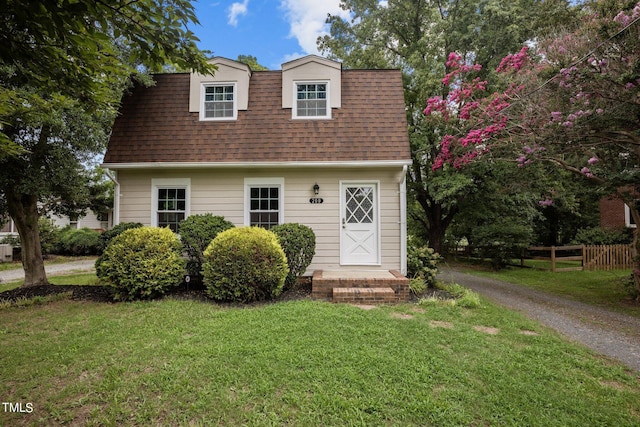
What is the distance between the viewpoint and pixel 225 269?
18.2ft

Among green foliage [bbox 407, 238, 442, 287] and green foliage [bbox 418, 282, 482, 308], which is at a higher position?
green foliage [bbox 407, 238, 442, 287]

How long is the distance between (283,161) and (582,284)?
9.74 meters

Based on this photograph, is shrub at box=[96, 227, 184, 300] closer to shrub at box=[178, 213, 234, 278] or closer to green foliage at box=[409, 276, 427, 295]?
shrub at box=[178, 213, 234, 278]

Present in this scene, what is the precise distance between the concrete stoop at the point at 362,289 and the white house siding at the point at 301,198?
121 cm

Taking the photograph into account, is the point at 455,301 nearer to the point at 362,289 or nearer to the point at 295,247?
the point at 362,289

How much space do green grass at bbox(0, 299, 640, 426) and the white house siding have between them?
2.81 m

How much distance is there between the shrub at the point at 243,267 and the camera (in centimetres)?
550

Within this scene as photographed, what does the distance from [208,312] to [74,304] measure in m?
2.89

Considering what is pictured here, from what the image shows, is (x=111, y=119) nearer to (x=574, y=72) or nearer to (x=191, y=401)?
(x=191, y=401)

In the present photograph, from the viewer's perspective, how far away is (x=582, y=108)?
5789mm

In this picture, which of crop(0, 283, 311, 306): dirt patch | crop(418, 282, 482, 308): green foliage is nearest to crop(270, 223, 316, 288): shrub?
crop(0, 283, 311, 306): dirt patch

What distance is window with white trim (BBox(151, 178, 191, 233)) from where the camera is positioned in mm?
7727

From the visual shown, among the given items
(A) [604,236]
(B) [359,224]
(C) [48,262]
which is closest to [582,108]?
(B) [359,224]

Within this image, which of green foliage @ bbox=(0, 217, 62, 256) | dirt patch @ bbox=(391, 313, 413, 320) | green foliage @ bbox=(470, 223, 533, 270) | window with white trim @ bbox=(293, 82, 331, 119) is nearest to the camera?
dirt patch @ bbox=(391, 313, 413, 320)
